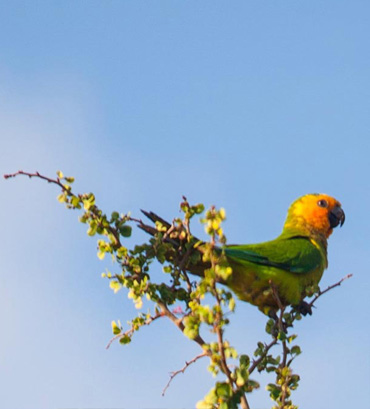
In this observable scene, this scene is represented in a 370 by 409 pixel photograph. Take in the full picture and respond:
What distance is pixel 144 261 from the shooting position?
4.02 m

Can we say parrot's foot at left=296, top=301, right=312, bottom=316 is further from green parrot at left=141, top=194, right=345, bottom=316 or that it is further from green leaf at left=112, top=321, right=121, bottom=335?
green leaf at left=112, top=321, right=121, bottom=335

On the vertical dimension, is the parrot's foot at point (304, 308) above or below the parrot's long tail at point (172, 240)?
above

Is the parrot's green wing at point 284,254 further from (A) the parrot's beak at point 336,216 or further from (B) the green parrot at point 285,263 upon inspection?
(A) the parrot's beak at point 336,216

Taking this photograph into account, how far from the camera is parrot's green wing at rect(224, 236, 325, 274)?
584cm

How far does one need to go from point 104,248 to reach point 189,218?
0.61 m

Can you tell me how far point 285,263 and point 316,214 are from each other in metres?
1.62

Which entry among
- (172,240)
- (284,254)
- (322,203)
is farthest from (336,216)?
(172,240)

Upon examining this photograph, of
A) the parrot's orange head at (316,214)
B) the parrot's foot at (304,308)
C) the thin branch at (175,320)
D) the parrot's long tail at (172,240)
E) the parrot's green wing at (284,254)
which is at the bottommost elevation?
the thin branch at (175,320)

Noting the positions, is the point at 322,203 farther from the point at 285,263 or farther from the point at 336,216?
the point at 285,263

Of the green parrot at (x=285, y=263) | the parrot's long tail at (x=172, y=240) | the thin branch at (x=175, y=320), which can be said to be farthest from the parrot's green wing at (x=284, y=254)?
the thin branch at (x=175, y=320)

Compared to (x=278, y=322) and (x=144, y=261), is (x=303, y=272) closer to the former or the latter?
(x=278, y=322)

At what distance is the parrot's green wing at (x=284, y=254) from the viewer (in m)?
5.84

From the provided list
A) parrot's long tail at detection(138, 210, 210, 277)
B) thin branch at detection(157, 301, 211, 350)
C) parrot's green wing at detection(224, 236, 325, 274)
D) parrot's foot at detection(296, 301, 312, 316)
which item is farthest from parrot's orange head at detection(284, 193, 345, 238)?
thin branch at detection(157, 301, 211, 350)

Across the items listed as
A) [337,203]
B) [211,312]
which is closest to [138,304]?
[211,312]
